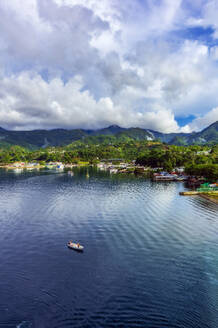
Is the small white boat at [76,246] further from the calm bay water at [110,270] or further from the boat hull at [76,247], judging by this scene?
the calm bay water at [110,270]

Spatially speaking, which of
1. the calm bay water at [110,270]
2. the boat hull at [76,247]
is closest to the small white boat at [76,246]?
the boat hull at [76,247]

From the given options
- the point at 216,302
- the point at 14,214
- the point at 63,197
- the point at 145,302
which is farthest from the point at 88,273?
the point at 63,197

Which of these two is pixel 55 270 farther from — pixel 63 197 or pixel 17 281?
pixel 63 197

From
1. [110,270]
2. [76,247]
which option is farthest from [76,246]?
[110,270]

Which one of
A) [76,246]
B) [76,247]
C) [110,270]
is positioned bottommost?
[110,270]

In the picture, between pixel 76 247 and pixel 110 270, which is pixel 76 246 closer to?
pixel 76 247

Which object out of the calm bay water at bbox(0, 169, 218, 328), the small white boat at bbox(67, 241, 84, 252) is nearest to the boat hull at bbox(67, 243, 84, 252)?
the small white boat at bbox(67, 241, 84, 252)

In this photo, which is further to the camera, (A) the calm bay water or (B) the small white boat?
(B) the small white boat

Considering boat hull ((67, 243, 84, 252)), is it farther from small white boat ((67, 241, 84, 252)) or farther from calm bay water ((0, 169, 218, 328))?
calm bay water ((0, 169, 218, 328))

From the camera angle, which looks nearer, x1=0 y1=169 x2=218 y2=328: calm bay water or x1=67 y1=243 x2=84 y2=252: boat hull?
x1=0 y1=169 x2=218 y2=328: calm bay water
